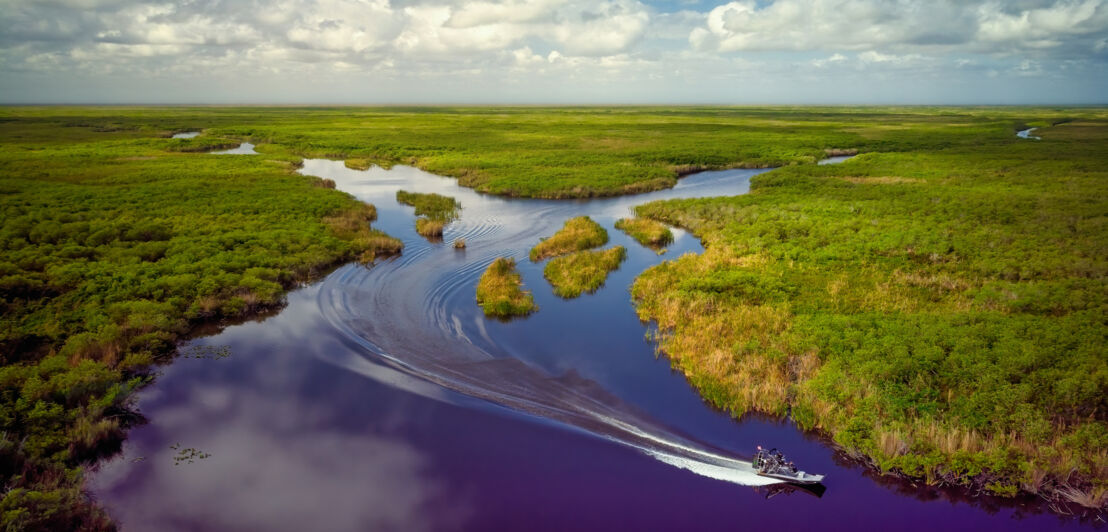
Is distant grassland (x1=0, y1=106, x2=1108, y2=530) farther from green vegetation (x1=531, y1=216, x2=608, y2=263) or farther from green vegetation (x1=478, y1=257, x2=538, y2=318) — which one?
green vegetation (x1=531, y1=216, x2=608, y2=263)

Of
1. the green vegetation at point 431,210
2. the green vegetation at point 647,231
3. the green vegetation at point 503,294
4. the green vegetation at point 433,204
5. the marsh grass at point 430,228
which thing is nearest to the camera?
the green vegetation at point 503,294

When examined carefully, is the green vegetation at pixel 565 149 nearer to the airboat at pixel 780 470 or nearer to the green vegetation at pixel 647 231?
the green vegetation at pixel 647 231

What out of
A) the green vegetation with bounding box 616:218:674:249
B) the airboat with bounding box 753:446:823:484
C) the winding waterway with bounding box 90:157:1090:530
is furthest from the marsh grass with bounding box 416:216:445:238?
the airboat with bounding box 753:446:823:484

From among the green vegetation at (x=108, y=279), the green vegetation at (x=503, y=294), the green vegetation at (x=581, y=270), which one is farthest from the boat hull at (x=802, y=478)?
the green vegetation at (x=108, y=279)

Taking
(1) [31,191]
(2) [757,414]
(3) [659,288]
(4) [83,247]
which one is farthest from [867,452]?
(1) [31,191]

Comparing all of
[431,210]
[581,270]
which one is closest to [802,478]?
[581,270]
